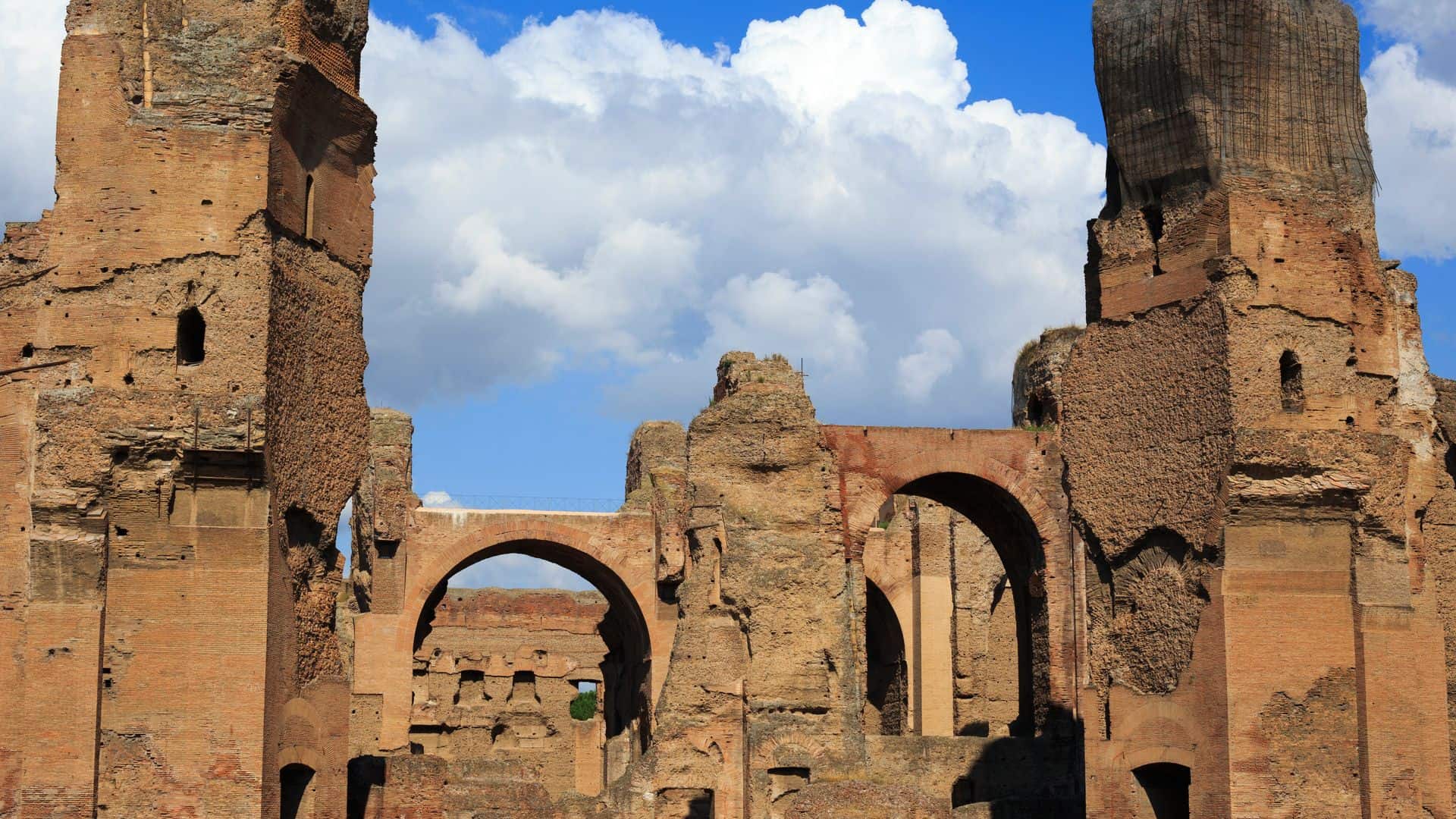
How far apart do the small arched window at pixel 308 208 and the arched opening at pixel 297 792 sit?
4.22 metres

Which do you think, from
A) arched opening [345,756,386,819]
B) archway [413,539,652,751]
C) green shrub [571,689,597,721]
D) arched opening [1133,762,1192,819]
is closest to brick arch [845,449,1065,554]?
archway [413,539,652,751]

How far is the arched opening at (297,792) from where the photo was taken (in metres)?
14.7

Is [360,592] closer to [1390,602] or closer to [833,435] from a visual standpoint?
[833,435]

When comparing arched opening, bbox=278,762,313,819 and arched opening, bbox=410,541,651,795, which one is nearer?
arched opening, bbox=278,762,313,819

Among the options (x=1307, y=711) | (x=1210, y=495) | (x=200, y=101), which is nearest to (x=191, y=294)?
(x=200, y=101)

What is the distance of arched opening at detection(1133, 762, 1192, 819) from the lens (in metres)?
15.2

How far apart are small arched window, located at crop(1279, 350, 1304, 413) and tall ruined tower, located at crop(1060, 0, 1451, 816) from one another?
19 millimetres

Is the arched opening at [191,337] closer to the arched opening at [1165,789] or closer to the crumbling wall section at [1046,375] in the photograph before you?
the arched opening at [1165,789]

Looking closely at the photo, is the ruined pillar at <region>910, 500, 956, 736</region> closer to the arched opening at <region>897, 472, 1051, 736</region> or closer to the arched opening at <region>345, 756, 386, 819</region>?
the arched opening at <region>897, 472, 1051, 736</region>

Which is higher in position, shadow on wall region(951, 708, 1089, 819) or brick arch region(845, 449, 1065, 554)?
brick arch region(845, 449, 1065, 554)

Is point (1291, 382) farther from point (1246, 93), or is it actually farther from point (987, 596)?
→ point (987, 596)

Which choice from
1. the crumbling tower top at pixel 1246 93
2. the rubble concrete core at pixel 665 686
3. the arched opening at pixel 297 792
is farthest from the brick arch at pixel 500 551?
the crumbling tower top at pixel 1246 93

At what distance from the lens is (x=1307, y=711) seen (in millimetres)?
14531

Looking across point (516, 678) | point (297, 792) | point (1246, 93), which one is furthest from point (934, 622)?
point (297, 792)
